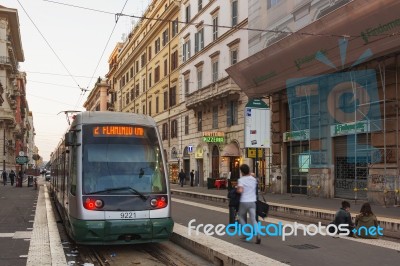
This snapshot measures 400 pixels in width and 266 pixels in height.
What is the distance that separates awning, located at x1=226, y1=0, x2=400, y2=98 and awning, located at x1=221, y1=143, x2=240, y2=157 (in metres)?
6.11

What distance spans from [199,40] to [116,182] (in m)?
30.2

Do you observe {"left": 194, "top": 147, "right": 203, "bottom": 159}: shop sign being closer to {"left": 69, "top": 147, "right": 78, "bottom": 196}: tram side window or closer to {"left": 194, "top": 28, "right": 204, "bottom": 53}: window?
{"left": 194, "top": 28, "right": 204, "bottom": 53}: window

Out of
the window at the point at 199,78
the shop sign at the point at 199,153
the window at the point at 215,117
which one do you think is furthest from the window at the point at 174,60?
the window at the point at 215,117

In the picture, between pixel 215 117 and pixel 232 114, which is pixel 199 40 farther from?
pixel 232 114

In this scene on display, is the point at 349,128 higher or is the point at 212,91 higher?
the point at 212,91

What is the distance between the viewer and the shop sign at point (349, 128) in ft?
62.8

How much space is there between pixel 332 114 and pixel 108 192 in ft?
49.5

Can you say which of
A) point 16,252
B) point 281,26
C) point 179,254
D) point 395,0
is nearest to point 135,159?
point 179,254

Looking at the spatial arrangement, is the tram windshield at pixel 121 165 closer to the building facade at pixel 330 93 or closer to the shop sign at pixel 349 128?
the building facade at pixel 330 93

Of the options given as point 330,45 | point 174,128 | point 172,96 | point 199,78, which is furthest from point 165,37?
Answer: point 330,45

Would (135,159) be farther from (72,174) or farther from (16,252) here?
(16,252)

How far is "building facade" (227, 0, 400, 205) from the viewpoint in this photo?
17406mm

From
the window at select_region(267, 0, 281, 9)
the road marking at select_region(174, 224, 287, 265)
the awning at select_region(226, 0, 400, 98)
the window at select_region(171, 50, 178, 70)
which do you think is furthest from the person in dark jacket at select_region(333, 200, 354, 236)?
the window at select_region(171, 50, 178, 70)

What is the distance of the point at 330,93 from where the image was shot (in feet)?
71.2
